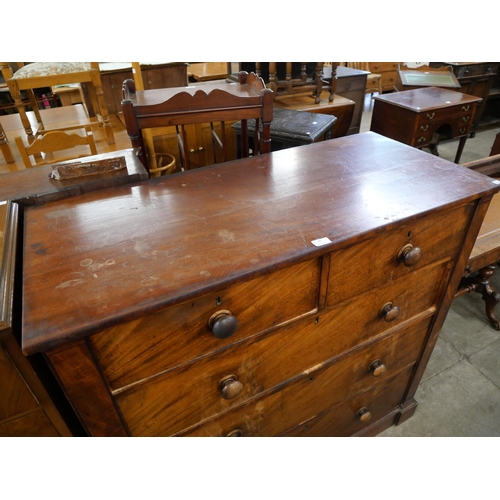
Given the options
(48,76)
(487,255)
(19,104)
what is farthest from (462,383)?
(19,104)

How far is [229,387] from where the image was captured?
859 millimetres

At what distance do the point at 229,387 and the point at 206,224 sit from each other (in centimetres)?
39

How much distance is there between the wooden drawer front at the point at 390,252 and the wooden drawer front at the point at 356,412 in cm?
54

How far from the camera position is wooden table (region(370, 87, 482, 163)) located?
123 inches

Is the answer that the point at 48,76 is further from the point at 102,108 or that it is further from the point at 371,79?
the point at 371,79

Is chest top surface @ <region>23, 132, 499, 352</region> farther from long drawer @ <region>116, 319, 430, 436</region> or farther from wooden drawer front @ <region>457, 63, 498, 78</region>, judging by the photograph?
wooden drawer front @ <region>457, 63, 498, 78</region>

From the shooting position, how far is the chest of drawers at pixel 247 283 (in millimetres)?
656

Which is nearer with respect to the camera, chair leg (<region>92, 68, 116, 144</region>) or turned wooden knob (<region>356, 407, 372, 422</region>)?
turned wooden knob (<region>356, 407, 372, 422</region>)

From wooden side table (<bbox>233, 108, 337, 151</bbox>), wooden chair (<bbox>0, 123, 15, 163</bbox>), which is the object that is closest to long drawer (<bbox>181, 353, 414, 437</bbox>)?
wooden side table (<bbox>233, 108, 337, 151</bbox>)

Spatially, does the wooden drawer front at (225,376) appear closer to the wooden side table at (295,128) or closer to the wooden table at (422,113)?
the wooden side table at (295,128)

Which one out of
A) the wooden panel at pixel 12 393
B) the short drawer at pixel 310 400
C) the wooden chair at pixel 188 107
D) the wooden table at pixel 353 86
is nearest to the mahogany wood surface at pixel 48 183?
the wooden chair at pixel 188 107

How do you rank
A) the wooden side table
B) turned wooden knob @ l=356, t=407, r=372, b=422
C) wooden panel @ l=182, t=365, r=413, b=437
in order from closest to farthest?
wooden panel @ l=182, t=365, r=413, b=437 < turned wooden knob @ l=356, t=407, r=372, b=422 < the wooden side table

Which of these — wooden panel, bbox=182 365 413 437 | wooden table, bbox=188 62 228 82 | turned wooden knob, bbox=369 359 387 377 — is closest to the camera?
wooden panel, bbox=182 365 413 437

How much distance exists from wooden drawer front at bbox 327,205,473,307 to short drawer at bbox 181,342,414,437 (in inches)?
11.9
